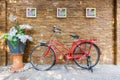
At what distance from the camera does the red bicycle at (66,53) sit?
18.7 ft

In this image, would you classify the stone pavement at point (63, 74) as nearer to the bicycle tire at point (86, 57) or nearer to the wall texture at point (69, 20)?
the bicycle tire at point (86, 57)

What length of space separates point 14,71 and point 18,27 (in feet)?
3.58

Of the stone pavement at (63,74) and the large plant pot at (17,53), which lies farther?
the large plant pot at (17,53)

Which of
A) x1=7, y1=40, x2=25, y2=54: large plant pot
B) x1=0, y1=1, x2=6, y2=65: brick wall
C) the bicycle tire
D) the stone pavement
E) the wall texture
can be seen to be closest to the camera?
the stone pavement

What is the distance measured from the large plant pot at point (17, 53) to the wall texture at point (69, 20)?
1.77ft

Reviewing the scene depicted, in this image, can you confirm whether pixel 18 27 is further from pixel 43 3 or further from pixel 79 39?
pixel 79 39

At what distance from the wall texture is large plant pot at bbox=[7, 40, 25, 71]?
540mm

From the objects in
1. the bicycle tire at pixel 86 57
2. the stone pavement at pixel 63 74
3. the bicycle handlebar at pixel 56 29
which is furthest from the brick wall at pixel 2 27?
the bicycle tire at pixel 86 57

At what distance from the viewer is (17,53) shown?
5652mm

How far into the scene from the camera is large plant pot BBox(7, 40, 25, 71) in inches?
221

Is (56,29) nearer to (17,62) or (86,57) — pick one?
(86,57)

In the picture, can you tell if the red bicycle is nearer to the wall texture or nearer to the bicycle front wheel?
the bicycle front wheel

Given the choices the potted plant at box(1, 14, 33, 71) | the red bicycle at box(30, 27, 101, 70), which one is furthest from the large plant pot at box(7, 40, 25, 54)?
the red bicycle at box(30, 27, 101, 70)

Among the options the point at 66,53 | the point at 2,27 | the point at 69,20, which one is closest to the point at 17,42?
the point at 2,27
